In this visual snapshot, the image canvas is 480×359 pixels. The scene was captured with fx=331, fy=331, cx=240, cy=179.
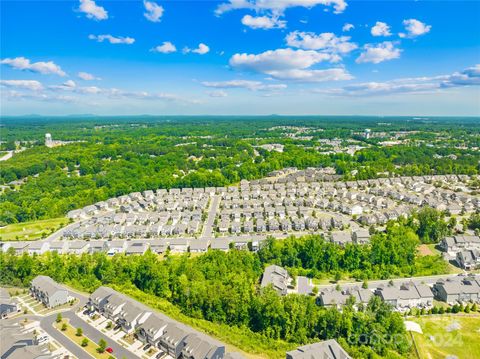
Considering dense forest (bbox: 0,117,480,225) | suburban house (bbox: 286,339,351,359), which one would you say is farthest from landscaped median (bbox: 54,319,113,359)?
dense forest (bbox: 0,117,480,225)

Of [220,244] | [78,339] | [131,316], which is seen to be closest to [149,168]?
[220,244]

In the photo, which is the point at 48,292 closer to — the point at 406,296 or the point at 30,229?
the point at 30,229

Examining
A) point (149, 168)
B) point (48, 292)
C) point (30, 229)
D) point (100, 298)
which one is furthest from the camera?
point (149, 168)

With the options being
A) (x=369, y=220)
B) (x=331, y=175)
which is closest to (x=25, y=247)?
(x=369, y=220)

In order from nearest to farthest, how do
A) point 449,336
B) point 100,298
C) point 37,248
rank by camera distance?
point 449,336 → point 100,298 → point 37,248

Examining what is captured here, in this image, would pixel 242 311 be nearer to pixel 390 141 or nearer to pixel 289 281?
pixel 289 281

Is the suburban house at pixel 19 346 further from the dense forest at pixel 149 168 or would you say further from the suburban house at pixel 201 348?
the dense forest at pixel 149 168

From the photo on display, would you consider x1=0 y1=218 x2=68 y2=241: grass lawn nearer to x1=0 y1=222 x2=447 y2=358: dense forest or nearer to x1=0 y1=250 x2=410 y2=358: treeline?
x1=0 y1=222 x2=447 y2=358: dense forest
